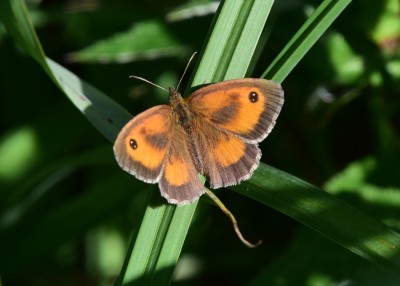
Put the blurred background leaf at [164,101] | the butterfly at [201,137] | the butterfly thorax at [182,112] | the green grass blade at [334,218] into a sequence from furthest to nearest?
the blurred background leaf at [164,101] → the butterfly thorax at [182,112] → the butterfly at [201,137] → the green grass blade at [334,218]

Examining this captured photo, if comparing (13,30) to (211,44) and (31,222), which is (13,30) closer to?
(211,44)

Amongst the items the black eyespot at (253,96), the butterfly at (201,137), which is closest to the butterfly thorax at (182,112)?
the butterfly at (201,137)

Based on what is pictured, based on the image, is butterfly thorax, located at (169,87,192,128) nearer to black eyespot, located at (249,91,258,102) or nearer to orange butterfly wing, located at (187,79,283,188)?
orange butterfly wing, located at (187,79,283,188)

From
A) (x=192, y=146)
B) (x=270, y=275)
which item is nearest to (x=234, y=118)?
(x=192, y=146)

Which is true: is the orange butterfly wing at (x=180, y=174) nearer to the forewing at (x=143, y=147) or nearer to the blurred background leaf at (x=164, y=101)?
the forewing at (x=143, y=147)

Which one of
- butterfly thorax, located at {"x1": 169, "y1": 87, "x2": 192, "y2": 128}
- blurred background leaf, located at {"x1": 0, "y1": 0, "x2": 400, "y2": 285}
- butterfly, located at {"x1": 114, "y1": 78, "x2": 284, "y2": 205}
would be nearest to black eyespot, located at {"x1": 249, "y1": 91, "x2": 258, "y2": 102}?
butterfly, located at {"x1": 114, "y1": 78, "x2": 284, "y2": 205}

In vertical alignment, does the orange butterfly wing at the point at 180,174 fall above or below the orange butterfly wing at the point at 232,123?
below
